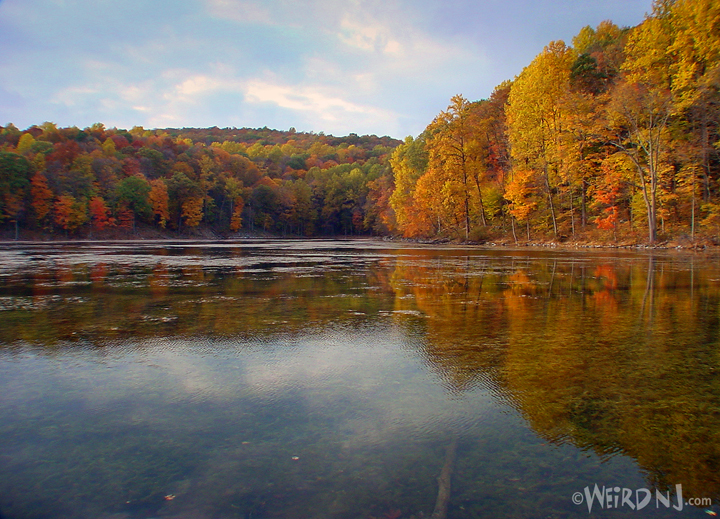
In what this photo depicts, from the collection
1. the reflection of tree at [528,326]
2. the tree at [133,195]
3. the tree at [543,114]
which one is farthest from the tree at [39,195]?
the tree at [543,114]

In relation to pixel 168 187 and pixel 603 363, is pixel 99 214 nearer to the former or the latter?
pixel 168 187

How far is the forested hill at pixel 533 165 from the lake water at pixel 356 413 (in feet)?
80.2

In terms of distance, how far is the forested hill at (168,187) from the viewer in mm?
61906

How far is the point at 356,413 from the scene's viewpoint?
3068 millimetres

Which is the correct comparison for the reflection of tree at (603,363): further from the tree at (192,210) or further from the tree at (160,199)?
the tree at (192,210)

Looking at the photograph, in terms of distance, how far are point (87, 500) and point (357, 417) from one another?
1546mm

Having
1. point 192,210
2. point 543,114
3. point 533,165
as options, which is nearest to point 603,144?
point 543,114

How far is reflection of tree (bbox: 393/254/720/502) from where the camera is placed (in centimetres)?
260

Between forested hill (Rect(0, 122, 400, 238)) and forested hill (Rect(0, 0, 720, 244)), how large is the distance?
0.29 meters

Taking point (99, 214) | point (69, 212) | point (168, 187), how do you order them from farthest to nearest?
point (168, 187), point (99, 214), point (69, 212)

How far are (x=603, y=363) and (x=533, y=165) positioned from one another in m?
34.3

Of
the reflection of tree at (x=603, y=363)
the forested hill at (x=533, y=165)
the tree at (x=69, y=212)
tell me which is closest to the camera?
the reflection of tree at (x=603, y=363)

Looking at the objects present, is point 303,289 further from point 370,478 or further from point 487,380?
point 370,478

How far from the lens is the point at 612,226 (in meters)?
29.7
